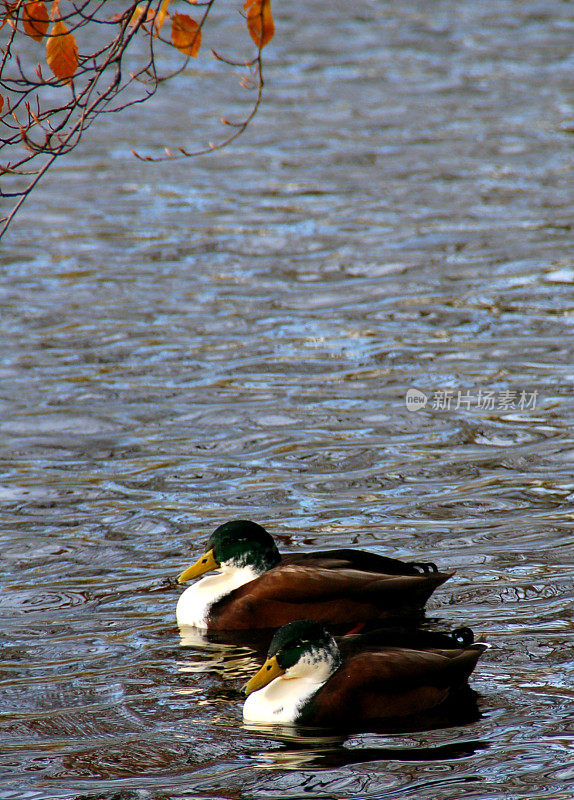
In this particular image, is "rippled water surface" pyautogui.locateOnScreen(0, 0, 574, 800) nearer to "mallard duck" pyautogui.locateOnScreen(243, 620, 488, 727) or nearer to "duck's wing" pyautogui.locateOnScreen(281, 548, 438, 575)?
"mallard duck" pyautogui.locateOnScreen(243, 620, 488, 727)

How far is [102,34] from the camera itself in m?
23.0

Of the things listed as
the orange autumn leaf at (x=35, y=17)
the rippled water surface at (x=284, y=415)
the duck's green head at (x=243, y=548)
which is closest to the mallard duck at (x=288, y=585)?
the duck's green head at (x=243, y=548)

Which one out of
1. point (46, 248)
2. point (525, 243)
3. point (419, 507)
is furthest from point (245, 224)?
point (419, 507)

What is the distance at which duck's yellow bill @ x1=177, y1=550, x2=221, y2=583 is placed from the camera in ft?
23.3

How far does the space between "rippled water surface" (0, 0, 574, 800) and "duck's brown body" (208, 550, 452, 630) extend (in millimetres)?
231

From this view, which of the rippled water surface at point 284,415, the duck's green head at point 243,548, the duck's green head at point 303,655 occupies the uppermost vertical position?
the duck's green head at point 303,655

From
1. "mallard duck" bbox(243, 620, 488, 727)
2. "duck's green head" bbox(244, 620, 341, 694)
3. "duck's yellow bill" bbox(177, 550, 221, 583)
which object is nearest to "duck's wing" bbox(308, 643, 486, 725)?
"mallard duck" bbox(243, 620, 488, 727)

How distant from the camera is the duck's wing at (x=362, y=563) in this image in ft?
22.3

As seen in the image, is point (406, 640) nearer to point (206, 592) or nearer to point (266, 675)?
point (266, 675)

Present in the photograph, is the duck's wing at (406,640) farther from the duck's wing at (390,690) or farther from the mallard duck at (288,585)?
the mallard duck at (288,585)

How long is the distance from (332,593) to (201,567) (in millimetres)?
812

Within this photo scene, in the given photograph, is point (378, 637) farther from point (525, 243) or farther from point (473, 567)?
point (525, 243)

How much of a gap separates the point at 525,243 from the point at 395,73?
30.1 feet

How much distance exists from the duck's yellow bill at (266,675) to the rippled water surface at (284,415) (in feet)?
0.42
